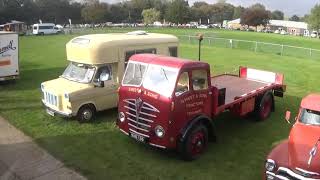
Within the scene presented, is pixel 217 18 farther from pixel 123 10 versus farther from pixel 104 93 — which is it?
pixel 104 93

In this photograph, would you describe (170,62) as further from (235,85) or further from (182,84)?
(235,85)

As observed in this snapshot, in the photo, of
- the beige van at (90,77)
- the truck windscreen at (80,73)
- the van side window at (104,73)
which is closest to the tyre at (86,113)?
the beige van at (90,77)

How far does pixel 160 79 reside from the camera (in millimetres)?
10391

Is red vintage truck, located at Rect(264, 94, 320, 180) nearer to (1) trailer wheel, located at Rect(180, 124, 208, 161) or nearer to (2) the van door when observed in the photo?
(1) trailer wheel, located at Rect(180, 124, 208, 161)

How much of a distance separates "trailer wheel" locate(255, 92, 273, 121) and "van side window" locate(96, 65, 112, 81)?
529 centimetres

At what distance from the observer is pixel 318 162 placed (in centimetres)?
764

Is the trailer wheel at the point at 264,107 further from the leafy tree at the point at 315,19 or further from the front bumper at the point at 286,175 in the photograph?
the leafy tree at the point at 315,19

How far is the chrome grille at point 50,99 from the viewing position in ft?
43.7

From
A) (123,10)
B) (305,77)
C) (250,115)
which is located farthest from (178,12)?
(250,115)

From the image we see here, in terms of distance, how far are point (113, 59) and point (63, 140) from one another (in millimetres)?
3394

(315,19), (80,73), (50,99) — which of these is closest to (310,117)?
(80,73)

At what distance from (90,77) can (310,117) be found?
24.8 feet

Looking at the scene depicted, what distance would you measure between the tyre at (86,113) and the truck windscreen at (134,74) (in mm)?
2845

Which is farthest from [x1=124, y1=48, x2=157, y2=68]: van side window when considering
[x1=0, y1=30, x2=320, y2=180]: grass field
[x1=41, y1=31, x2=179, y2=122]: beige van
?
[x1=0, y1=30, x2=320, y2=180]: grass field
